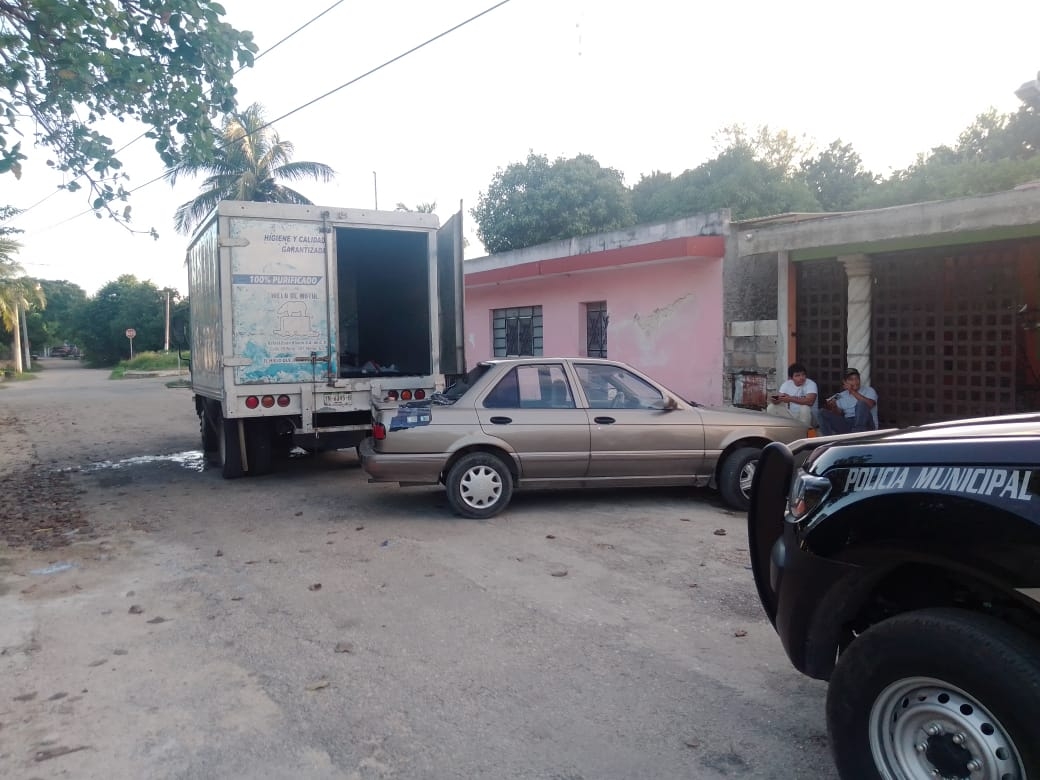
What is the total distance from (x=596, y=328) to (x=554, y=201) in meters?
13.1

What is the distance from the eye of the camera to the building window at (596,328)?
555 inches

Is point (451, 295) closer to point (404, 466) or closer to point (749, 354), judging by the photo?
point (404, 466)

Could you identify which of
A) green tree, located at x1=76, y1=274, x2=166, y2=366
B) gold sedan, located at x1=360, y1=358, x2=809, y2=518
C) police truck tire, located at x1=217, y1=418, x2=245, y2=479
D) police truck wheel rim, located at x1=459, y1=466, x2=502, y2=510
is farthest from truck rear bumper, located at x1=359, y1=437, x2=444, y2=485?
green tree, located at x1=76, y1=274, x2=166, y2=366

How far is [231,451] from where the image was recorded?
387 inches

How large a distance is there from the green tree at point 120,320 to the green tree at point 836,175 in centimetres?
4668

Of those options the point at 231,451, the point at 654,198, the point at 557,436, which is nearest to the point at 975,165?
the point at 654,198

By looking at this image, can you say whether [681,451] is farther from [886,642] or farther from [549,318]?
[549,318]

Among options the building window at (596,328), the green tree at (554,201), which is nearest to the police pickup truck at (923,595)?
the building window at (596,328)

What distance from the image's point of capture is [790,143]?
3459cm

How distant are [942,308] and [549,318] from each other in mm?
7330

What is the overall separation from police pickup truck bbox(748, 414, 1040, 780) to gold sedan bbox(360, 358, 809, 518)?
4.32m

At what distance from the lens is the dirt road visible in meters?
3.36

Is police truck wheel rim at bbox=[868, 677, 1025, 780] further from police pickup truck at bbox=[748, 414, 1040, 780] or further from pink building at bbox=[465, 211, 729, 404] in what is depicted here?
pink building at bbox=[465, 211, 729, 404]

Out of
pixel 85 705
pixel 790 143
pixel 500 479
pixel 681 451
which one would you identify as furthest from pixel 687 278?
pixel 790 143
